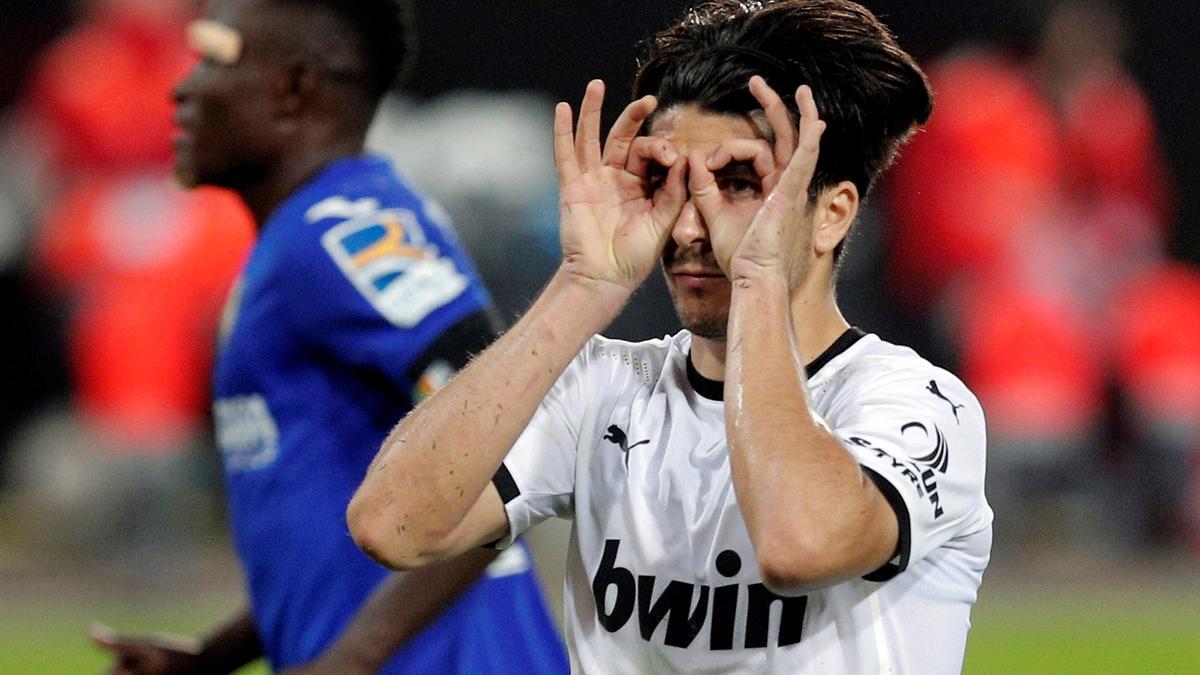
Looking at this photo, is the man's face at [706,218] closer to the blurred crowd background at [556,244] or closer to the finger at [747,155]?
the finger at [747,155]

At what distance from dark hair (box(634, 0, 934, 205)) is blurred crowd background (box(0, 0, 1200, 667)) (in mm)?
6959

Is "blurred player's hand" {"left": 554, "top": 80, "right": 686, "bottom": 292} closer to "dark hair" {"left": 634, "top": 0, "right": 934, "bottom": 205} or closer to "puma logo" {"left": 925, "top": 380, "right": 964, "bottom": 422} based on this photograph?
"dark hair" {"left": 634, "top": 0, "right": 934, "bottom": 205}

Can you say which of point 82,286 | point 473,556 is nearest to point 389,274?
point 473,556

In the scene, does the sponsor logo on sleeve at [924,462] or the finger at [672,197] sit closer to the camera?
the sponsor logo on sleeve at [924,462]

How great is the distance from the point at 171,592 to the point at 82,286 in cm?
174

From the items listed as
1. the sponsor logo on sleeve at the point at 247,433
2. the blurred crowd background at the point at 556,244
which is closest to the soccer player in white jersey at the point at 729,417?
the sponsor logo on sleeve at the point at 247,433

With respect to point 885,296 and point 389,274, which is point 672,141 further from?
point 885,296

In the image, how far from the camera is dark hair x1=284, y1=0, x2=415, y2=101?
4090 millimetres

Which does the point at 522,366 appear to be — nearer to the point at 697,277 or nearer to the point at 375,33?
the point at 697,277

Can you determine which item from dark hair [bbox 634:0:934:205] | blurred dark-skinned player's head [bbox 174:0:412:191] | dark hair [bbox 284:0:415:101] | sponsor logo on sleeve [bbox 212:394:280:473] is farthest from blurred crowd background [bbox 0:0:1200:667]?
dark hair [bbox 634:0:934:205]

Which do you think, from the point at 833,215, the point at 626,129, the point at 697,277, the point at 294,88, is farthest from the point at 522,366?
the point at 294,88

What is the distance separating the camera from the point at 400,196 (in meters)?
3.76

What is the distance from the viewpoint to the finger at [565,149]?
9.26 feet

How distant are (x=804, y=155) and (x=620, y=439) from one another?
520mm
